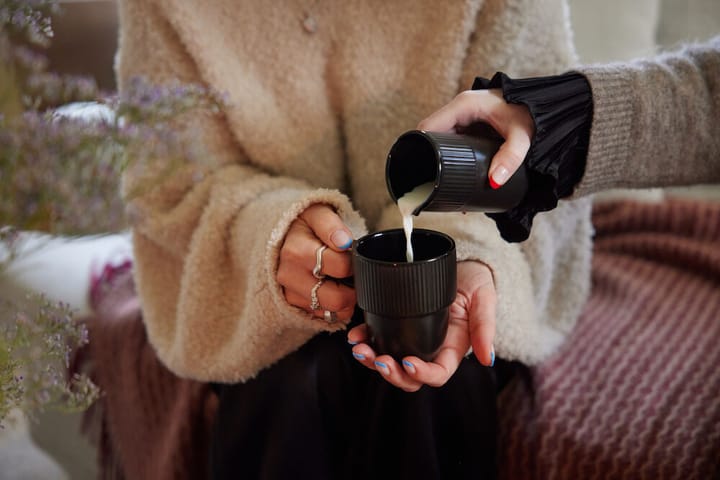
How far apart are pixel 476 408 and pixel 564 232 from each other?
258 mm

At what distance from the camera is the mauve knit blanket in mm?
578

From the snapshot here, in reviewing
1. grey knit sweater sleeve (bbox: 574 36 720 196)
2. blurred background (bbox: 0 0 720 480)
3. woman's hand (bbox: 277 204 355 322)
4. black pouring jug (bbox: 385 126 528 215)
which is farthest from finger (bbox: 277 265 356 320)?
blurred background (bbox: 0 0 720 480)

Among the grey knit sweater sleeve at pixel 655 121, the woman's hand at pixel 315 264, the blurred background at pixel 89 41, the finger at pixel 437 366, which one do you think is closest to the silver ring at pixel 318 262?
the woman's hand at pixel 315 264

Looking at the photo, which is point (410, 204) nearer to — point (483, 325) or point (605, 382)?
point (483, 325)

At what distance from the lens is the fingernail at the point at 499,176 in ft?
1.42

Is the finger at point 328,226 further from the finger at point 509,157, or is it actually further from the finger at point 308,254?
the finger at point 509,157

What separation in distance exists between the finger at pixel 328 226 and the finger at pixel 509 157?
13 cm

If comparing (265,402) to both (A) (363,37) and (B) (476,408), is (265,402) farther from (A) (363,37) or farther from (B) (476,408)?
(A) (363,37)

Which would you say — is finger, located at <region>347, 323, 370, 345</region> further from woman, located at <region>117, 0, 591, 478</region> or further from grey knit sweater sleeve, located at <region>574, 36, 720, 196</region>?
grey knit sweater sleeve, located at <region>574, 36, 720, 196</region>

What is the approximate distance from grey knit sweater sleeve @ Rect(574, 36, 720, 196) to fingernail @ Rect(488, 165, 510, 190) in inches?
5.7

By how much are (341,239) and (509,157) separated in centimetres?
15

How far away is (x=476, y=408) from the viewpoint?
608 millimetres

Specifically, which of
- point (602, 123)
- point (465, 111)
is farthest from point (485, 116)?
point (602, 123)

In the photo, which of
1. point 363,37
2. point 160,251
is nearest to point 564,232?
point 363,37
